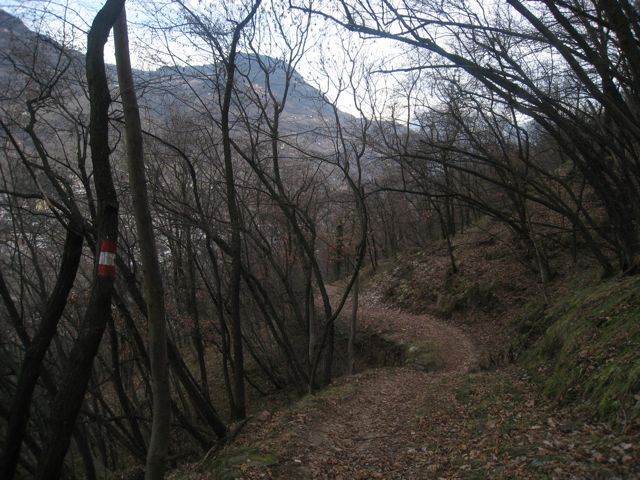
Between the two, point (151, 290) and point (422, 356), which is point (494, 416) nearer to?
point (151, 290)

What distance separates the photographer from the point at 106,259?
4570mm

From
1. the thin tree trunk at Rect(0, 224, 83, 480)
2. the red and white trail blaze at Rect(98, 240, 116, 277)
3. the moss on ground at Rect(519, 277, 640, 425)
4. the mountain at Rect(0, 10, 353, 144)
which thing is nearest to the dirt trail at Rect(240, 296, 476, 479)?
the moss on ground at Rect(519, 277, 640, 425)

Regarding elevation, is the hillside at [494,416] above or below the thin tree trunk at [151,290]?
below

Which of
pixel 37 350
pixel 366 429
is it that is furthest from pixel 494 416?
pixel 37 350

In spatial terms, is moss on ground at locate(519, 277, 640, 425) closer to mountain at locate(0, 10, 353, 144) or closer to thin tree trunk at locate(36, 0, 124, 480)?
thin tree trunk at locate(36, 0, 124, 480)

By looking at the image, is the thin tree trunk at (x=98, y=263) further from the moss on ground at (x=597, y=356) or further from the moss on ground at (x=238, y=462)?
the moss on ground at (x=597, y=356)

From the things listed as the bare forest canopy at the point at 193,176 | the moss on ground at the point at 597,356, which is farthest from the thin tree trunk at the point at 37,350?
the moss on ground at the point at 597,356

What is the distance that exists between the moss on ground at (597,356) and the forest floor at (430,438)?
0.85 feet

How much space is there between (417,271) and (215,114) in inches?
553

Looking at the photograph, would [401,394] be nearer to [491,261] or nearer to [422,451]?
[422,451]

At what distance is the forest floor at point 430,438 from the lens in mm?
4352

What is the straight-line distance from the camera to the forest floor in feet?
14.3

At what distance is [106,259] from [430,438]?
483cm

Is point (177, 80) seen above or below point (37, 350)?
above
